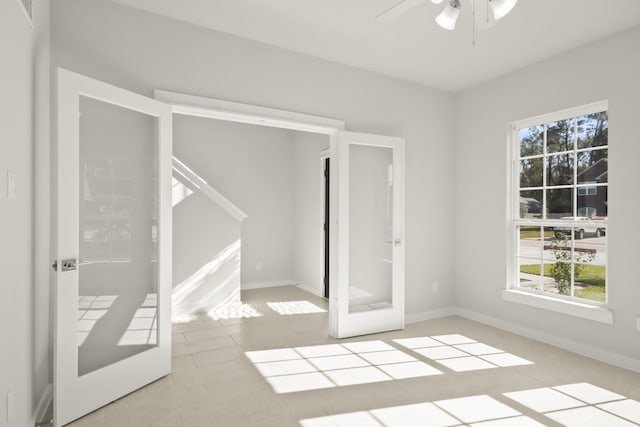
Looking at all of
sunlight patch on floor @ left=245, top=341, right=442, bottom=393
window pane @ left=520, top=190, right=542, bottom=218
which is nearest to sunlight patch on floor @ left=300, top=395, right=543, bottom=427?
sunlight patch on floor @ left=245, top=341, right=442, bottom=393

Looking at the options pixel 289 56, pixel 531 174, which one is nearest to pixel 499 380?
pixel 531 174

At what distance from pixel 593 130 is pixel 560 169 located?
45 cm

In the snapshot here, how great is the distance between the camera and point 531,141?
4062 millimetres

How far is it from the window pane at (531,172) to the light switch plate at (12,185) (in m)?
4.41

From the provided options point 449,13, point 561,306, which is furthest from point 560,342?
point 449,13

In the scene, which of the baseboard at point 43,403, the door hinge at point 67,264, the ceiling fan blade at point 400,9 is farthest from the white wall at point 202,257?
the ceiling fan blade at point 400,9

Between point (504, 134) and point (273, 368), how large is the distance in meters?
3.48

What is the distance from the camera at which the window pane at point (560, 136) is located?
3.68 m

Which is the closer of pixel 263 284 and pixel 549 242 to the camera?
pixel 549 242

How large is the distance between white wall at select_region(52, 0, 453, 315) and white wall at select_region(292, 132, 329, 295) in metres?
1.69

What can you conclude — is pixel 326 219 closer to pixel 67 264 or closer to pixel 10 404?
pixel 67 264

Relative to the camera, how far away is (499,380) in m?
2.89

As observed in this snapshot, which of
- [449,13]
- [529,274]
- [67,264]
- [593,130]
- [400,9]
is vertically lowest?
[529,274]

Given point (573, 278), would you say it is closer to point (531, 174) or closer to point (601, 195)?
point (601, 195)
